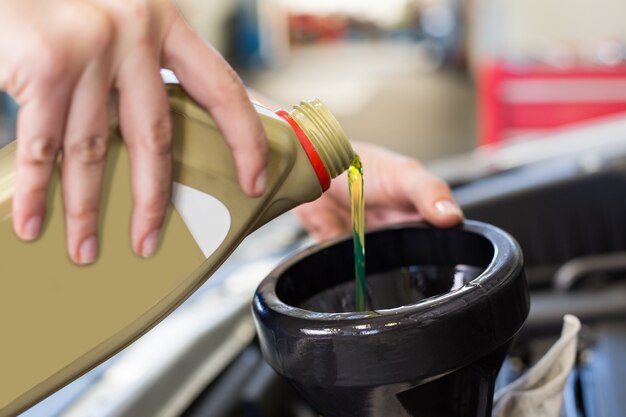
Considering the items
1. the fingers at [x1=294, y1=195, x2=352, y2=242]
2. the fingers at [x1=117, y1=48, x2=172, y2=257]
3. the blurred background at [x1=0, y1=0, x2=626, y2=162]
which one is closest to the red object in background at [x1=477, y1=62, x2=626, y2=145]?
the blurred background at [x1=0, y1=0, x2=626, y2=162]

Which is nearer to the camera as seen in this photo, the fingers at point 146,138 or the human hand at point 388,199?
the fingers at point 146,138

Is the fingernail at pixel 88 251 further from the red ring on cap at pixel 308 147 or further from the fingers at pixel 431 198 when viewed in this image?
the fingers at pixel 431 198

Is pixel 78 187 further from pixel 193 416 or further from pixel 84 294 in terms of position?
pixel 193 416

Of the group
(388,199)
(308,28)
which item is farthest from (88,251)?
(308,28)

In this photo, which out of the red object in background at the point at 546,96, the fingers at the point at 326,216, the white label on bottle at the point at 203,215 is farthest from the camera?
the red object in background at the point at 546,96

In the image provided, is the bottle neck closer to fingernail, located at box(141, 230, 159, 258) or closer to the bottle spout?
the bottle spout

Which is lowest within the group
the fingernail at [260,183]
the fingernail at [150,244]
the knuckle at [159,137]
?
the fingernail at [150,244]

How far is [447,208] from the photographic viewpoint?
603 mm

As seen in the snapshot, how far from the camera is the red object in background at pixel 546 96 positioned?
8.13 ft

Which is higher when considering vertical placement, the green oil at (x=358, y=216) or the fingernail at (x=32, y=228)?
the fingernail at (x=32, y=228)

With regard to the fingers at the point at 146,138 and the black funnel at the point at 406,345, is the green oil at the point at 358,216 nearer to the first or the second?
the black funnel at the point at 406,345

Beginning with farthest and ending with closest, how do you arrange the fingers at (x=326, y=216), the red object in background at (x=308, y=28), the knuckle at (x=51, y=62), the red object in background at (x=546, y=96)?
the red object in background at (x=308, y=28) → the red object in background at (x=546, y=96) → the fingers at (x=326, y=216) → the knuckle at (x=51, y=62)

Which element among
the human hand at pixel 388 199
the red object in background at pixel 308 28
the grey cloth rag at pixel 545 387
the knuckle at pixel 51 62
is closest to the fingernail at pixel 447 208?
the human hand at pixel 388 199

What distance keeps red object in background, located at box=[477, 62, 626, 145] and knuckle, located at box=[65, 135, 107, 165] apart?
2.27 metres
